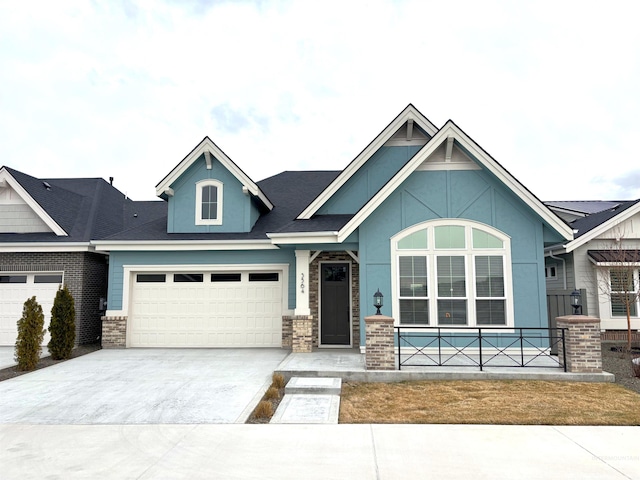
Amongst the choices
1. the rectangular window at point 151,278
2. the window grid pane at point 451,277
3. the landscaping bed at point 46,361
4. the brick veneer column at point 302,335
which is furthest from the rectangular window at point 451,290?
the landscaping bed at point 46,361

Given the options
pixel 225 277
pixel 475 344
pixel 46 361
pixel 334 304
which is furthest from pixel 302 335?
pixel 46 361

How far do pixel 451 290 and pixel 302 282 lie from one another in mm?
4091

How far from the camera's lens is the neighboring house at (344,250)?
10562 millimetres

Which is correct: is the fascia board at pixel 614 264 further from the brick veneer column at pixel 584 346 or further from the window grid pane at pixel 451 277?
the window grid pane at pixel 451 277

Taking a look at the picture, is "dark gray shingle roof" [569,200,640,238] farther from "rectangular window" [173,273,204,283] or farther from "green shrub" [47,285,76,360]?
"green shrub" [47,285,76,360]

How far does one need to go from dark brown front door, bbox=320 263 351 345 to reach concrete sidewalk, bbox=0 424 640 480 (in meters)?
6.64

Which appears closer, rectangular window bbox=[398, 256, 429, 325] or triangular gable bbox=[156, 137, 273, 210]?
rectangular window bbox=[398, 256, 429, 325]

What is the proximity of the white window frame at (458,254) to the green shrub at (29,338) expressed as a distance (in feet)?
29.7

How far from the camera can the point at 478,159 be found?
10.5 m

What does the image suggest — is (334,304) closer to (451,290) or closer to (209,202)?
(451,290)

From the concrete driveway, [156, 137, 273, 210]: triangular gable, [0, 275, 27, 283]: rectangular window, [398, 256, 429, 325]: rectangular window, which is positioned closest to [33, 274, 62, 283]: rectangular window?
[0, 275, 27, 283]: rectangular window

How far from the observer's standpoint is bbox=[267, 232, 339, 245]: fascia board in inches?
429

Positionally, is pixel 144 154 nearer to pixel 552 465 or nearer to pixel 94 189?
pixel 94 189

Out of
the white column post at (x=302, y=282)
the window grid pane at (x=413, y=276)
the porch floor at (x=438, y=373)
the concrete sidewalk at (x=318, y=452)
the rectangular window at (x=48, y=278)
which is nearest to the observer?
the concrete sidewalk at (x=318, y=452)
